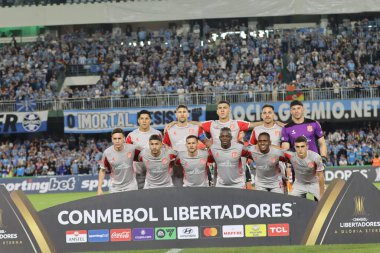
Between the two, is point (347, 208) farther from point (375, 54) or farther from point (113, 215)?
point (375, 54)

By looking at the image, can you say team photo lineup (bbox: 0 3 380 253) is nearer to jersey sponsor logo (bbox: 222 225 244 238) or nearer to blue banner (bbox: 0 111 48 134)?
blue banner (bbox: 0 111 48 134)

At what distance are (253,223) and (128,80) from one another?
35991mm

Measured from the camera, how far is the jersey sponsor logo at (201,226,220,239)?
12.4 metres

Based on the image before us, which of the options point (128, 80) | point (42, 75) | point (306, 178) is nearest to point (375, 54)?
point (128, 80)

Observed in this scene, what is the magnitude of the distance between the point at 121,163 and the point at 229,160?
5.40 ft

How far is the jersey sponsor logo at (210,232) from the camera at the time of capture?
12.4 meters

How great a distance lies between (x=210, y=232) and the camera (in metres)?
12.4

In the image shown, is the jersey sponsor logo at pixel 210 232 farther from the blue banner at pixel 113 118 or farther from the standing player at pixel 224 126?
the blue banner at pixel 113 118

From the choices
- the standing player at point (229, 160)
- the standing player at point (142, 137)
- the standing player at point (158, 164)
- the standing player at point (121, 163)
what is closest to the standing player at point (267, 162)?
the standing player at point (229, 160)

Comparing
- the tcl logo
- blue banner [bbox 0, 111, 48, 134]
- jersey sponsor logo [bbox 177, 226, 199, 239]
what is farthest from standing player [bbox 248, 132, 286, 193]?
blue banner [bbox 0, 111, 48, 134]

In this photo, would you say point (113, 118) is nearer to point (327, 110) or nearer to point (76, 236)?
point (327, 110)

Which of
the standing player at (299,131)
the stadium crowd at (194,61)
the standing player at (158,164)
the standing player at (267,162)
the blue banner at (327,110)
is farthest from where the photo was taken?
the stadium crowd at (194,61)

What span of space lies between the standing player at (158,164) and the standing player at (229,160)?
61cm

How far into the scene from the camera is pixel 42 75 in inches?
1932
